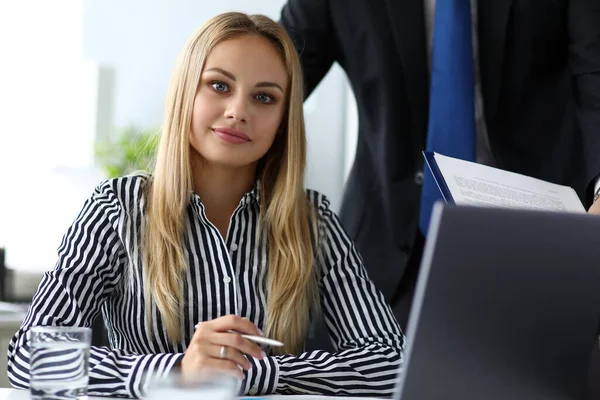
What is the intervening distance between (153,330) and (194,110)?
0.44m

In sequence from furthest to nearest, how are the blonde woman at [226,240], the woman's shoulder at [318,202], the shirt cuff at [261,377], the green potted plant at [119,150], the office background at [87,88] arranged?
the office background at [87,88], the green potted plant at [119,150], the woman's shoulder at [318,202], the blonde woman at [226,240], the shirt cuff at [261,377]

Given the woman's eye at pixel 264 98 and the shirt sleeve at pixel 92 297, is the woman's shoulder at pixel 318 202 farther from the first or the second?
the shirt sleeve at pixel 92 297

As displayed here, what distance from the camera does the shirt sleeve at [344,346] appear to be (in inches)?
53.1

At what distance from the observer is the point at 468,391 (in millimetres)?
870

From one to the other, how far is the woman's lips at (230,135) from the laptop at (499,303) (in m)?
0.86

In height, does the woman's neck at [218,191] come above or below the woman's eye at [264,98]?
below

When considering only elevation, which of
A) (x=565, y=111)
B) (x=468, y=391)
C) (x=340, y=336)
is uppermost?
(x=565, y=111)

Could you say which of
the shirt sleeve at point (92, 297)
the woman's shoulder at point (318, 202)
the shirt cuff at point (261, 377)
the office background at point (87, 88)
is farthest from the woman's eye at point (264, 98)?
the office background at point (87, 88)

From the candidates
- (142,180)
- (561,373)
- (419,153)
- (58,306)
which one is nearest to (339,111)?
(419,153)

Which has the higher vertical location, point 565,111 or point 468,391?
point 565,111

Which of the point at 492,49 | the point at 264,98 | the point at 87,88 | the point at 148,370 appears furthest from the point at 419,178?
the point at 87,88

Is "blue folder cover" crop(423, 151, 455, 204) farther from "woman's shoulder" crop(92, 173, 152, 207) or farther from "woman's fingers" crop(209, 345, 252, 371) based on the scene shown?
"woman's shoulder" crop(92, 173, 152, 207)

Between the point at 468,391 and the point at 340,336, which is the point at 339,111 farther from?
the point at 468,391

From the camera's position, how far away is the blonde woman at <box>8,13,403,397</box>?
4.99 feet
